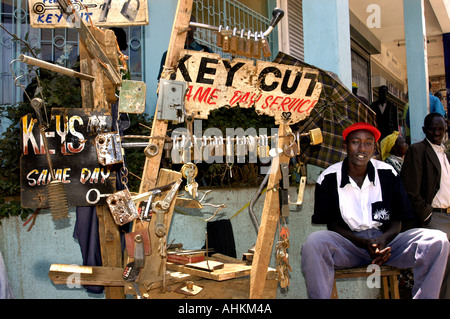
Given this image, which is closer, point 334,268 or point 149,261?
point 149,261

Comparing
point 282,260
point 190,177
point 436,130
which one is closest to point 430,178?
point 436,130

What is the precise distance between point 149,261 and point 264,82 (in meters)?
1.30

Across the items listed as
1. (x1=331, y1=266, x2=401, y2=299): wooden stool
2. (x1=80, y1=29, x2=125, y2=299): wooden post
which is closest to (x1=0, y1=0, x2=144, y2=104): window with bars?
A: (x1=80, y1=29, x2=125, y2=299): wooden post

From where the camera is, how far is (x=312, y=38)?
459 cm

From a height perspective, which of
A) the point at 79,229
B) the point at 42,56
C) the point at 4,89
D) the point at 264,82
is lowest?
the point at 79,229

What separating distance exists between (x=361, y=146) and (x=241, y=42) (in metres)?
1.28

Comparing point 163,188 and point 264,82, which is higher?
point 264,82

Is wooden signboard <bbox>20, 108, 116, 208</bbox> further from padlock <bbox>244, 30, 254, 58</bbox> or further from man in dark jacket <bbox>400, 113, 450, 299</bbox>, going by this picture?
man in dark jacket <bbox>400, 113, 450, 299</bbox>

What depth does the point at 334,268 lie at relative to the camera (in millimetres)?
3006

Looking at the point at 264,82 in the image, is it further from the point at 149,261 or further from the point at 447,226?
the point at 447,226

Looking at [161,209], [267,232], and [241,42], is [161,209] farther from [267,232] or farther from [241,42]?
[241,42]
